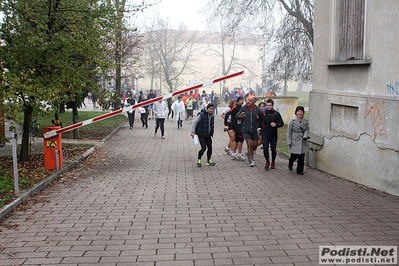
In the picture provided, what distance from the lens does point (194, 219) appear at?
6332 mm

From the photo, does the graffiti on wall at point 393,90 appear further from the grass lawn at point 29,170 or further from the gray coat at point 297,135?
the grass lawn at point 29,170

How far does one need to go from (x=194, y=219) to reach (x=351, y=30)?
5683mm

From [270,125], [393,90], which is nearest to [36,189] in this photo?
[270,125]

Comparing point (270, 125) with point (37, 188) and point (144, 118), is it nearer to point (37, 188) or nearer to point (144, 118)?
point (37, 188)

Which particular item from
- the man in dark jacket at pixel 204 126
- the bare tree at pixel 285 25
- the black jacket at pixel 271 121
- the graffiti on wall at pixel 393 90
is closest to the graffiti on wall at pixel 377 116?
the graffiti on wall at pixel 393 90

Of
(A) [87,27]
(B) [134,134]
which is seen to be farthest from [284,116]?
(A) [87,27]

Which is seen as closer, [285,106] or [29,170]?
[29,170]

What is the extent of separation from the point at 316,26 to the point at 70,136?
34.8 feet

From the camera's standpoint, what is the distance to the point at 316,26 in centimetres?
1081

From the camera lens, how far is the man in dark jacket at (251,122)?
10.9 metres

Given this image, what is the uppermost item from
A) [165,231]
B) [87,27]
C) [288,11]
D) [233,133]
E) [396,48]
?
[288,11]

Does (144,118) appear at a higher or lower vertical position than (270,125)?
lower

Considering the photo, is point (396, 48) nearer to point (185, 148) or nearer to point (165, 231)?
point (165, 231)

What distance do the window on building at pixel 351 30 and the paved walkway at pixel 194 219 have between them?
8.95 feet
